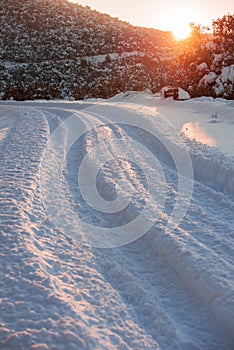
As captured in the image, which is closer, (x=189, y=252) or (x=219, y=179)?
(x=189, y=252)

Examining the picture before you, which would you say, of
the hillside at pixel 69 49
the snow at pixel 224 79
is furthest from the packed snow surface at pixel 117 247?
the hillside at pixel 69 49

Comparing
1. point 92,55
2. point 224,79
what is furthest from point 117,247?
point 92,55

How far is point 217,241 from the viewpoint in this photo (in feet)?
10.9

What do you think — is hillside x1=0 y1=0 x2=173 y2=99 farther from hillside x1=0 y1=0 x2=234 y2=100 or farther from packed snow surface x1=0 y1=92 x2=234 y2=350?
packed snow surface x1=0 y1=92 x2=234 y2=350

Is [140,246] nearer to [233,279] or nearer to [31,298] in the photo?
[233,279]

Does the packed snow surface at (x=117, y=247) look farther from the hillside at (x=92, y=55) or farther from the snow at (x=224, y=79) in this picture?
the hillside at (x=92, y=55)

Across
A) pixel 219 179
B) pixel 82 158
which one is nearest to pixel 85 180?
pixel 82 158

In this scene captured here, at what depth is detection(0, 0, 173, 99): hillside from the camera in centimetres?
4425

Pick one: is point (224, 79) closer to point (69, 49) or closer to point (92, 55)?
point (92, 55)

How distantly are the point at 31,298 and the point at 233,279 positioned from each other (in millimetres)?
1516

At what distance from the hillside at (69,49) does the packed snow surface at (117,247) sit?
2728cm

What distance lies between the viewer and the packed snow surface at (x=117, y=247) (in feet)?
7.61

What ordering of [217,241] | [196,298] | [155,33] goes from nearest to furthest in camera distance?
[196,298], [217,241], [155,33]

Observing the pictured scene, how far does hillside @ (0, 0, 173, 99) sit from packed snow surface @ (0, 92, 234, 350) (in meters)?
27.3
